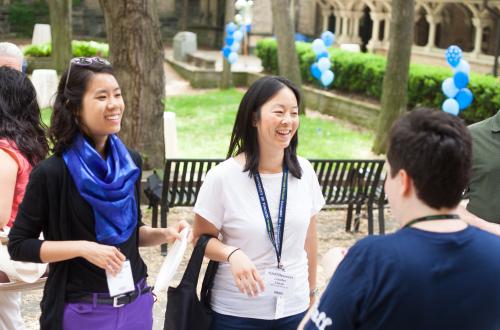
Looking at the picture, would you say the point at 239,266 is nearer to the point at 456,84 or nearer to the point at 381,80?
the point at 456,84

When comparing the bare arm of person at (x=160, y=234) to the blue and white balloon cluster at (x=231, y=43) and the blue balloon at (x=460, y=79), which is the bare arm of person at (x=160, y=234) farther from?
the blue and white balloon cluster at (x=231, y=43)

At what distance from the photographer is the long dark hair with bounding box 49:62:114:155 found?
325cm

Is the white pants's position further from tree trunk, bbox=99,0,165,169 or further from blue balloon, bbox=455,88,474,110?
blue balloon, bbox=455,88,474,110

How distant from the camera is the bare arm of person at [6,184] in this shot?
12.4ft

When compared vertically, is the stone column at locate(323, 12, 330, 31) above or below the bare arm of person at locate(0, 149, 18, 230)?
above

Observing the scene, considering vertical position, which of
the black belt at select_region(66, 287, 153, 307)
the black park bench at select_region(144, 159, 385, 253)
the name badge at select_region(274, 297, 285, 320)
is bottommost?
the black park bench at select_region(144, 159, 385, 253)

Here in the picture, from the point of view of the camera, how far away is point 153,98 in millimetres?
8945

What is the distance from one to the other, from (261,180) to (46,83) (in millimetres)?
13985

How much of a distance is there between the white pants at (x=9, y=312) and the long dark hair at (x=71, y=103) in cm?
138

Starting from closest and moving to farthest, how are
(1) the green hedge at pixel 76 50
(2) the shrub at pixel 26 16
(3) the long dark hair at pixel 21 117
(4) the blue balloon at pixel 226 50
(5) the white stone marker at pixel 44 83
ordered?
(3) the long dark hair at pixel 21 117 → (5) the white stone marker at pixel 44 83 → (4) the blue balloon at pixel 226 50 → (1) the green hedge at pixel 76 50 → (2) the shrub at pixel 26 16

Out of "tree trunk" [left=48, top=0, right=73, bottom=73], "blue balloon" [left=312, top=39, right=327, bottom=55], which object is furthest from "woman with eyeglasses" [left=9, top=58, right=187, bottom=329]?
"tree trunk" [left=48, top=0, right=73, bottom=73]

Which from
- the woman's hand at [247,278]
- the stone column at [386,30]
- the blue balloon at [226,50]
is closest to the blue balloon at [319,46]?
the blue balloon at [226,50]

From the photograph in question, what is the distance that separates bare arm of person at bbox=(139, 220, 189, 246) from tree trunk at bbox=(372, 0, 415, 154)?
9.88m

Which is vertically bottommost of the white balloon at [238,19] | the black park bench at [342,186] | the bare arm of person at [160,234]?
the black park bench at [342,186]
